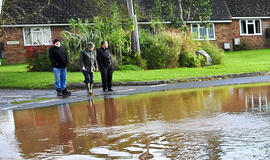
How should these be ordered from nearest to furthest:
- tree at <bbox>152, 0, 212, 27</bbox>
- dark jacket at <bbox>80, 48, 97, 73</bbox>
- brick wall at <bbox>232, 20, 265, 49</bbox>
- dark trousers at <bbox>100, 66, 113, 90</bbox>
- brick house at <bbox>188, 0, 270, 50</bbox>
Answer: dark jacket at <bbox>80, 48, 97, 73</bbox>, dark trousers at <bbox>100, 66, 113, 90</bbox>, tree at <bbox>152, 0, 212, 27</bbox>, brick house at <bbox>188, 0, 270, 50</bbox>, brick wall at <bbox>232, 20, 265, 49</bbox>

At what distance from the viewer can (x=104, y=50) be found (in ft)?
57.3

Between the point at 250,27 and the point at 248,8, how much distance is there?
176 cm

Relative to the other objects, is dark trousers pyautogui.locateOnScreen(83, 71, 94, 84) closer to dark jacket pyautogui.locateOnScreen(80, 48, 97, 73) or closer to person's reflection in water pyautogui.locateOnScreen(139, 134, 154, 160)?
dark jacket pyautogui.locateOnScreen(80, 48, 97, 73)

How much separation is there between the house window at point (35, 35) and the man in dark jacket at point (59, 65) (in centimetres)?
2266

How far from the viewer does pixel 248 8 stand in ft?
153

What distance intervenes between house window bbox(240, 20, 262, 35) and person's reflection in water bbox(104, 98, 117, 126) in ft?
112

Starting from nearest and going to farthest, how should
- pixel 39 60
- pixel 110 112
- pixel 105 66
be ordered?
1. pixel 110 112
2. pixel 105 66
3. pixel 39 60

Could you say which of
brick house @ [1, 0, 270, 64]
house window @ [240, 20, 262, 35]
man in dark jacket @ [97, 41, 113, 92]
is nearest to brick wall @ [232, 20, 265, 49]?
brick house @ [1, 0, 270, 64]

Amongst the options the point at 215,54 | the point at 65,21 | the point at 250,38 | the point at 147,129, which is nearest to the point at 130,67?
the point at 215,54

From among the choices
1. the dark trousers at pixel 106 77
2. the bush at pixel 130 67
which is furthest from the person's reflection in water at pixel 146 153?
the bush at pixel 130 67

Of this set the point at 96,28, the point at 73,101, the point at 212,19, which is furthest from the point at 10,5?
the point at 73,101

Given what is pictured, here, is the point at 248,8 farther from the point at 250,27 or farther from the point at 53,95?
the point at 53,95

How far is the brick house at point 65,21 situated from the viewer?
38250 millimetres

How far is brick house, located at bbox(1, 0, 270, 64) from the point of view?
38250 mm
